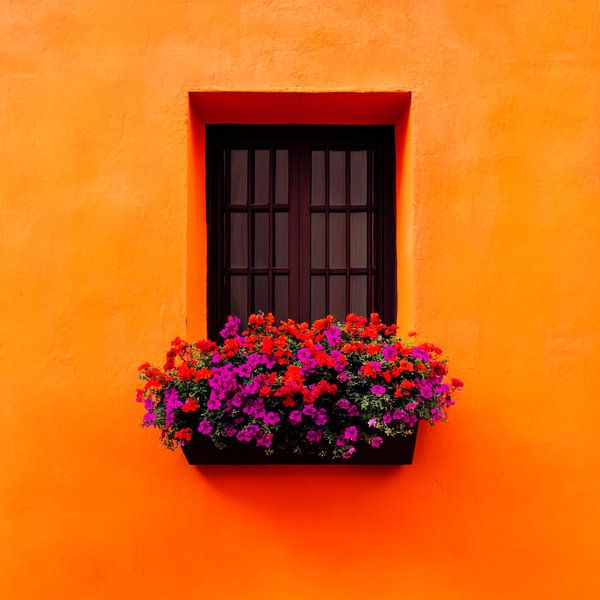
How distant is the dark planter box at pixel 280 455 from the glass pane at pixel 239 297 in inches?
32.5

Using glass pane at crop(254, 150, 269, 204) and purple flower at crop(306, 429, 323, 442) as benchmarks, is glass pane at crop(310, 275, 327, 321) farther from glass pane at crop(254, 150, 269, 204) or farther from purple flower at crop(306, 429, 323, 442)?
purple flower at crop(306, 429, 323, 442)

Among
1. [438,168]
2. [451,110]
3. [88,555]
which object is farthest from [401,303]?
[88,555]

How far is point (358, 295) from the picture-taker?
13.9ft

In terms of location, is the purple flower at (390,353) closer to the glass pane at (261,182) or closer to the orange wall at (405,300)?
the orange wall at (405,300)

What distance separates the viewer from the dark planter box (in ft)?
11.9

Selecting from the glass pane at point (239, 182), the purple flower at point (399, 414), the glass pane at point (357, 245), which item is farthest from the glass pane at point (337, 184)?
the purple flower at point (399, 414)

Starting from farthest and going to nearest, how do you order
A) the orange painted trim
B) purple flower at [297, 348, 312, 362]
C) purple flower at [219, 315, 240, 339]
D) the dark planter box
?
the orange painted trim → purple flower at [219, 315, 240, 339] → the dark planter box → purple flower at [297, 348, 312, 362]

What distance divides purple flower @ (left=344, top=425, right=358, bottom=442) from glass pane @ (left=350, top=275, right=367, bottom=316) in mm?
949

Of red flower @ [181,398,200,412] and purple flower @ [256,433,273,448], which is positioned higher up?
red flower @ [181,398,200,412]

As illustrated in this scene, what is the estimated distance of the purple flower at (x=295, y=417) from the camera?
11.2 feet

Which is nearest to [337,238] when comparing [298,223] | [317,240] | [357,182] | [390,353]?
[317,240]

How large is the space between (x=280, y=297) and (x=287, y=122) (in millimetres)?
1000

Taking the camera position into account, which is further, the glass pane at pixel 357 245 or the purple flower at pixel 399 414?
Result: the glass pane at pixel 357 245

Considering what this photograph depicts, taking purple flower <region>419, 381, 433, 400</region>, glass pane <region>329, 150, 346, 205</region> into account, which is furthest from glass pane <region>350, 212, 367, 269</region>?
purple flower <region>419, 381, 433, 400</region>
